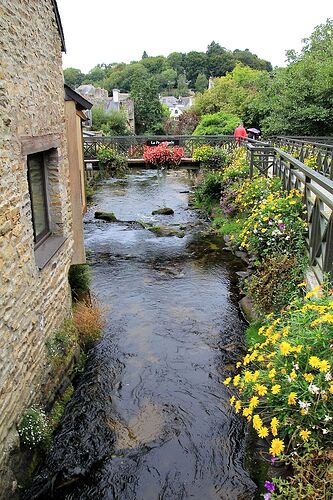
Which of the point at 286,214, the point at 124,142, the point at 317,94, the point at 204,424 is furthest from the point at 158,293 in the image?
the point at 124,142

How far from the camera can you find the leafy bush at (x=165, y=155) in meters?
20.7

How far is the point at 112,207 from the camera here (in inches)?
680

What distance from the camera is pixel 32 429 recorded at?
4.21 meters

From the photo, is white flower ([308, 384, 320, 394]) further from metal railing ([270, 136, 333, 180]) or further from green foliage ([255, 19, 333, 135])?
green foliage ([255, 19, 333, 135])

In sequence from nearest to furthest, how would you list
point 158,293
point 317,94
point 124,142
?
1. point 158,293
2. point 317,94
3. point 124,142

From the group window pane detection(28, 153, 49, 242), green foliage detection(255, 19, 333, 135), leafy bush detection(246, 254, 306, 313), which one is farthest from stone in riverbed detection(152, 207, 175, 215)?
window pane detection(28, 153, 49, 242)

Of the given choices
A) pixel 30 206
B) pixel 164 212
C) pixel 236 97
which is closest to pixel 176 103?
pixel 236 97

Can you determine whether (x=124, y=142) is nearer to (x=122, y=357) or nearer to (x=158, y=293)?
(x=158, y=293)

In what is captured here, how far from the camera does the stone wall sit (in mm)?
3818

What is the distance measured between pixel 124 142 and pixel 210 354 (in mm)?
18671

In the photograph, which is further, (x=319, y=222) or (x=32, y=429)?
(x=319, y=222)

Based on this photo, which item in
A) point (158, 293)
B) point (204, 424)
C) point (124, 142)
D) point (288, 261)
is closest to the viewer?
point (204, 424)

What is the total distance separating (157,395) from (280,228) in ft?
10.2

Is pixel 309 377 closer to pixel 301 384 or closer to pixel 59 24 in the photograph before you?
pixel 301 384
